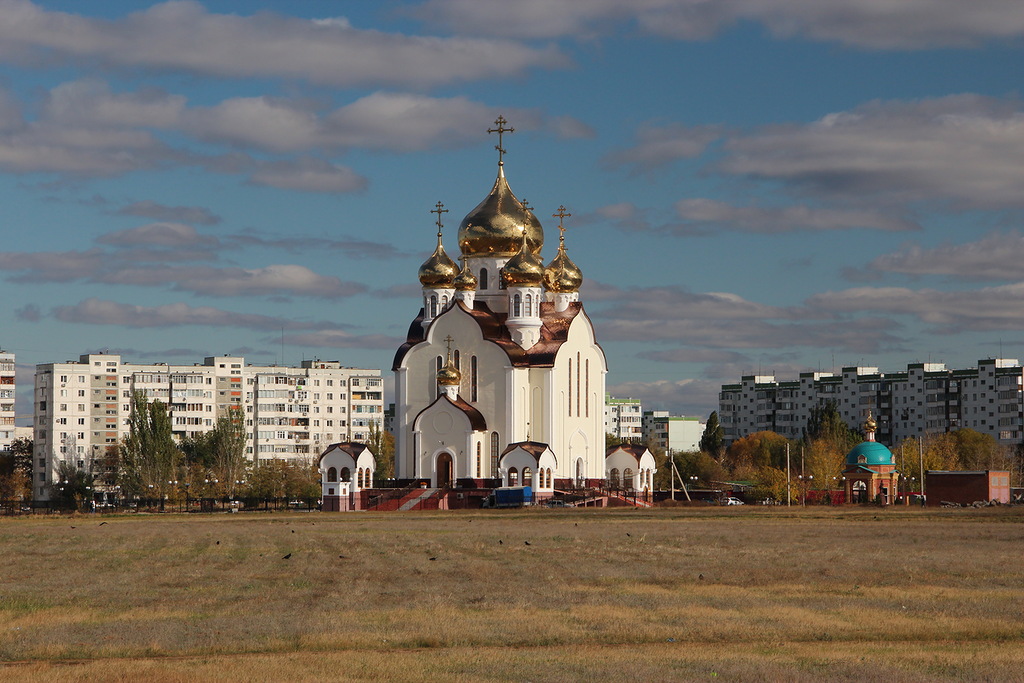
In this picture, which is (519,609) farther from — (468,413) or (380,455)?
(380,455)

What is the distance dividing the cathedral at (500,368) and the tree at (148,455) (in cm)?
1918

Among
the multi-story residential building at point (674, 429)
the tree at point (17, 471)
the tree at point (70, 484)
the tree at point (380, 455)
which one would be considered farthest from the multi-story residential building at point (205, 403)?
the multi-story residential building at point (674, 429)

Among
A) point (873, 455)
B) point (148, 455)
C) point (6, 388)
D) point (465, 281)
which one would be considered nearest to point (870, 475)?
point (873, 455)

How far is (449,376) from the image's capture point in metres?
58.2

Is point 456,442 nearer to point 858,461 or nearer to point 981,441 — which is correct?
point 858,461

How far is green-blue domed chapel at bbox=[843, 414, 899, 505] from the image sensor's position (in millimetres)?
57469

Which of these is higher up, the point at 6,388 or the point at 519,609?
the point at 6,388

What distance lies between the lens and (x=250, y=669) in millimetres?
12328

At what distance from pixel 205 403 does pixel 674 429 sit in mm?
61339

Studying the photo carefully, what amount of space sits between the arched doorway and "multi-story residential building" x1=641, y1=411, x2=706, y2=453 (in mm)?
88492

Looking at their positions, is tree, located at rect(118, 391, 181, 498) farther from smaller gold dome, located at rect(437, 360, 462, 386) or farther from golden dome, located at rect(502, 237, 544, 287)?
golden dome, located at rect(502, 237, 544, 287)

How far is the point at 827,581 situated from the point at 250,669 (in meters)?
9.27

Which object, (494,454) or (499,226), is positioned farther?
(499,226)

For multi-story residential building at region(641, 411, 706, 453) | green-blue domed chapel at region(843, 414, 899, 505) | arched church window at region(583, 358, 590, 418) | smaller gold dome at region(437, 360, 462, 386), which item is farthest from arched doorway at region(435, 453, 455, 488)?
multi-story residential building at region(641, 411, 706, 453)
